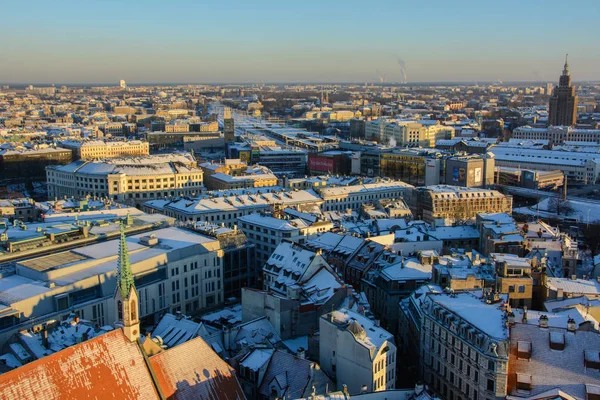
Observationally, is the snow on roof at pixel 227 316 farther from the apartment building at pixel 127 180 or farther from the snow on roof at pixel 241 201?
the apartment building at pixel 127 180

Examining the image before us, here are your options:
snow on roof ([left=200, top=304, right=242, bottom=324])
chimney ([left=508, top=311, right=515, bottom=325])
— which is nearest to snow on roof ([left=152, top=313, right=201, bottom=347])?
snow on roof ([left=200, top=304, right=242, bottom=324])

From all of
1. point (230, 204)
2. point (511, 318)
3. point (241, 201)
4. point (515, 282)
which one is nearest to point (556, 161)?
point (241, 201)

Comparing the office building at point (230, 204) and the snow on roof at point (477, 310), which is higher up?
the snow on roof at point (477, 310)

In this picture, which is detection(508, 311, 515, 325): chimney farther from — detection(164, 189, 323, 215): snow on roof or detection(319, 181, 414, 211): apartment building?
detection(319, 181, 414, 211): apartment building

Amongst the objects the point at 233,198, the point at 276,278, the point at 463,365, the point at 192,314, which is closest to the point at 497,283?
the point at 463,365

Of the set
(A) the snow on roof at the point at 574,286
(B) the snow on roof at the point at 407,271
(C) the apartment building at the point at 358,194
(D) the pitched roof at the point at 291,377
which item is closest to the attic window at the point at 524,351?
(D) the pitched roof at the point at 291,377
